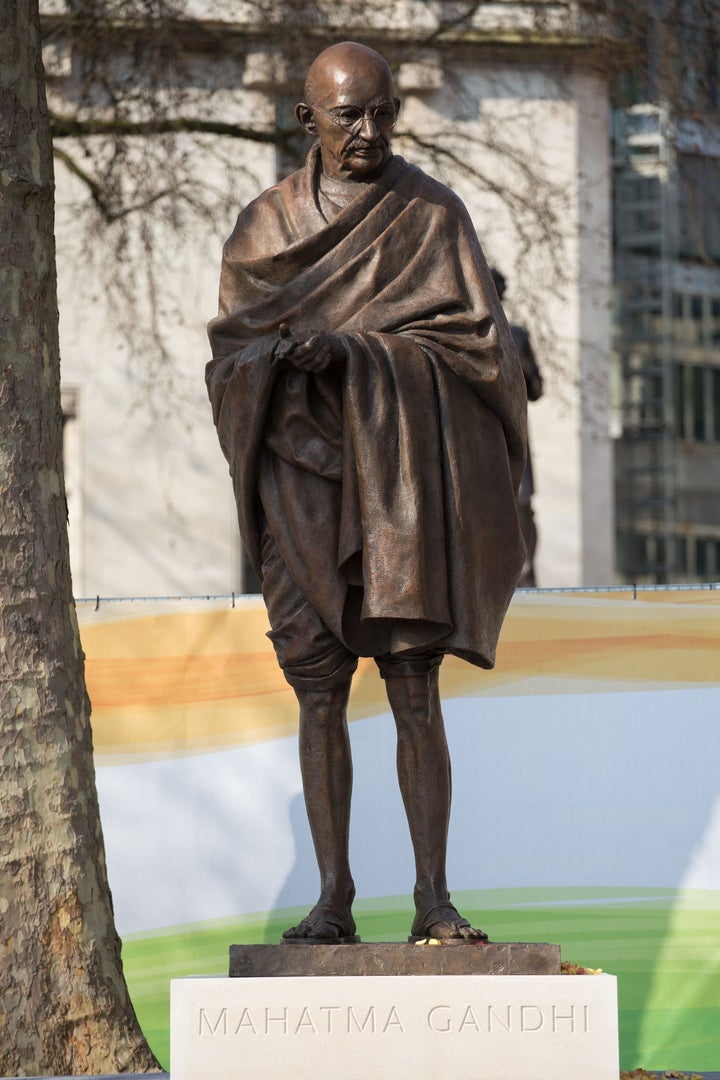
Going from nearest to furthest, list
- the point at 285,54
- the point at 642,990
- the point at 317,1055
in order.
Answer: the point at 317,1055 → the point at 642,990 → the point at 285,54

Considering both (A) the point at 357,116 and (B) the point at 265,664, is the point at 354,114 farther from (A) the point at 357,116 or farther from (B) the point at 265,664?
(B) the point at 265,664

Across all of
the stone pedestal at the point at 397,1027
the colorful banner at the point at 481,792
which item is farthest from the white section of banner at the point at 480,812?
the stone pedestal at the point at 397,1027

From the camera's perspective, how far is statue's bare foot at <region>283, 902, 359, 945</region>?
5637mm

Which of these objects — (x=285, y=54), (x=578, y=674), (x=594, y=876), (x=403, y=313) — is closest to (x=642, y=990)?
(x=594, y=876)

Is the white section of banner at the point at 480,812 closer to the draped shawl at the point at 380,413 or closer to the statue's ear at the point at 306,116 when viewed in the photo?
the draped shawl at the point at 380,413

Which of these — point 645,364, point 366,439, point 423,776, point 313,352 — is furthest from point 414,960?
point 645,364

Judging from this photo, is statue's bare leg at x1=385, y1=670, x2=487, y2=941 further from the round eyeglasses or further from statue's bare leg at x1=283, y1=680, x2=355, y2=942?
the round eyeglasses

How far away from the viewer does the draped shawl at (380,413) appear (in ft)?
18.7

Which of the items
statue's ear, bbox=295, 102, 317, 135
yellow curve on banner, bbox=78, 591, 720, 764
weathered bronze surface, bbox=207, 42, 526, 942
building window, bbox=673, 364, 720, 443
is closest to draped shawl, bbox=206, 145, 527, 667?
weathered bronze surface, bbox=207, 42, 526, 942

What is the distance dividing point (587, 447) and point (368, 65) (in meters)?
17.5

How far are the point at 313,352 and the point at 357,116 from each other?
739 mm

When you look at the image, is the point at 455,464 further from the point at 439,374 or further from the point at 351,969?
the point at 351,969

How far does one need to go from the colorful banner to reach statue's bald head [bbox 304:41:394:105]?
2.99m

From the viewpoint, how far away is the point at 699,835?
808cm
